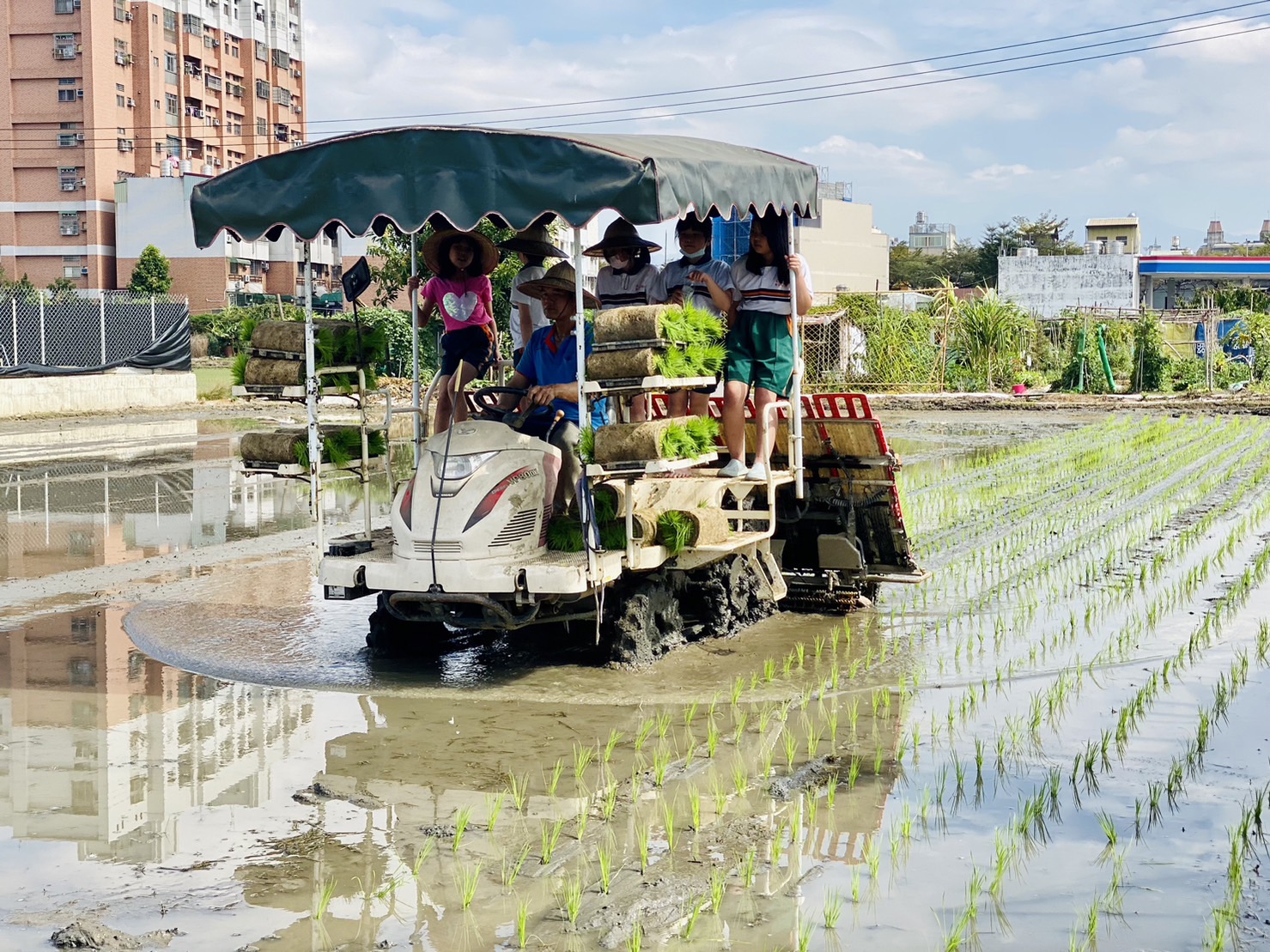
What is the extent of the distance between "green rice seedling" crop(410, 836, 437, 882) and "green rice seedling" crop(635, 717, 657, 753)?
59.2 inches

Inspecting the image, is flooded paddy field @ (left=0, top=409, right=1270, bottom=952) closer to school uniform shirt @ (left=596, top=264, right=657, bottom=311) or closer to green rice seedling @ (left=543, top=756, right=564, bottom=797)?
green rice seedling @ (left=543, top=756, right=564, bottom=797)

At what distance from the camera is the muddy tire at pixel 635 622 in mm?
8602

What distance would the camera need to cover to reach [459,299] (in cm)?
956

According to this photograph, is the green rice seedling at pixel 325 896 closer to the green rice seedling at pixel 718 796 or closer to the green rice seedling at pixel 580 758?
the green rice seedling at pixel 580 758

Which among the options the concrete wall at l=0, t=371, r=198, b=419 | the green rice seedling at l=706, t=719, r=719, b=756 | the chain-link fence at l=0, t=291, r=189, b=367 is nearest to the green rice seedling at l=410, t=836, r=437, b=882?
the green rice seedling at l=706, t=719, r=719, b=756

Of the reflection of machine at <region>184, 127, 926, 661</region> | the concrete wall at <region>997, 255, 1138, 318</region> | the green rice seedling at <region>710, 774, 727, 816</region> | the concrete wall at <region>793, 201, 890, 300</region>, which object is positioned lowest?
the green rice seedling at <region>710, 774, 727, 816</region>

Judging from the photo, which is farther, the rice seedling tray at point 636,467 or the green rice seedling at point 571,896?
the rice seedling tray at point 636,467

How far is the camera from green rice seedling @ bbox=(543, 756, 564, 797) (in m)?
6.28

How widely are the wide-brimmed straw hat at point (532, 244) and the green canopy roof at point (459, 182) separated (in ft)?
4.72

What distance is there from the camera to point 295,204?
8125 mm

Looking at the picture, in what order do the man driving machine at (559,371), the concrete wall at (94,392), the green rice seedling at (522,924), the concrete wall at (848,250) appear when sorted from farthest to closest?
1. the concrete wall at (848,250)
2. the concrete wall at (94,392)
3. the man driving machine at (559,371)
4. the green rice seedling at (522,924)

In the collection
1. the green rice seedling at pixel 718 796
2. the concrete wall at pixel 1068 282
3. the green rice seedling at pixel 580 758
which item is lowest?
the green rice seedling at pixel 718 796

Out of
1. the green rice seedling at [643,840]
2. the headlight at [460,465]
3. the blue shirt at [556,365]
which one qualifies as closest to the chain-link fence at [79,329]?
the blue shirt at [556,365]

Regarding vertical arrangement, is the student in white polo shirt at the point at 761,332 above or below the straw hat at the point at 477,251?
below
